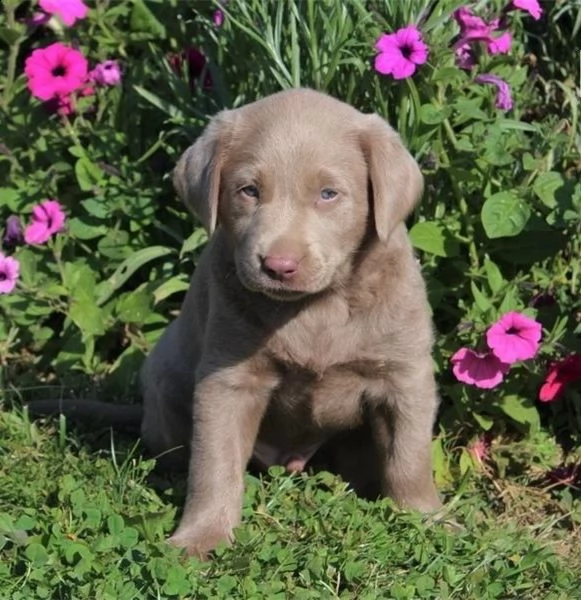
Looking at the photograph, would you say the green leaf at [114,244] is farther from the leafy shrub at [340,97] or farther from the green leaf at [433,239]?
the green leaf at [433,239]

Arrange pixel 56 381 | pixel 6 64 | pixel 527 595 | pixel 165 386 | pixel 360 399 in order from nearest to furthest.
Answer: pixel 527 595 < pixel 360 399 < pixel 165 386 < pixel 56 381 < pixel 6 64

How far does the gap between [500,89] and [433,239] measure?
567 millimetres

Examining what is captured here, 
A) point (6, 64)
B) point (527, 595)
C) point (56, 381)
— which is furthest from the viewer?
point (6, 64)

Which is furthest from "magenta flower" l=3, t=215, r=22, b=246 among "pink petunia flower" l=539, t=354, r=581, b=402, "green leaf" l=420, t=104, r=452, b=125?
"pink petunia flower" l=539, t=354, r=581, b=402

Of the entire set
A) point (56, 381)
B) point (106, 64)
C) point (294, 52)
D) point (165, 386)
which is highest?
point (294, 52)

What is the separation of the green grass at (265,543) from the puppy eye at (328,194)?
38.4 inches

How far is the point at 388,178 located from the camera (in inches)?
146

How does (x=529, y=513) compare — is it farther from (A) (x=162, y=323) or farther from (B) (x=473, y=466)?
(A) (x=162, y=323)

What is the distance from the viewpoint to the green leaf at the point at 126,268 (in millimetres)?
5238

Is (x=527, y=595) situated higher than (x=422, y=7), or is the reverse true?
(x=422, y=7)

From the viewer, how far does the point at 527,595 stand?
364 cm

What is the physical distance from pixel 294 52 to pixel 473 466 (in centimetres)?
160

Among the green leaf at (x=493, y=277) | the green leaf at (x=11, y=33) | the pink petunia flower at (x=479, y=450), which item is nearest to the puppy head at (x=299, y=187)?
the green leaf at (x=493, y=277)

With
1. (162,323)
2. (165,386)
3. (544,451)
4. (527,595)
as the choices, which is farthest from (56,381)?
(527,595)
